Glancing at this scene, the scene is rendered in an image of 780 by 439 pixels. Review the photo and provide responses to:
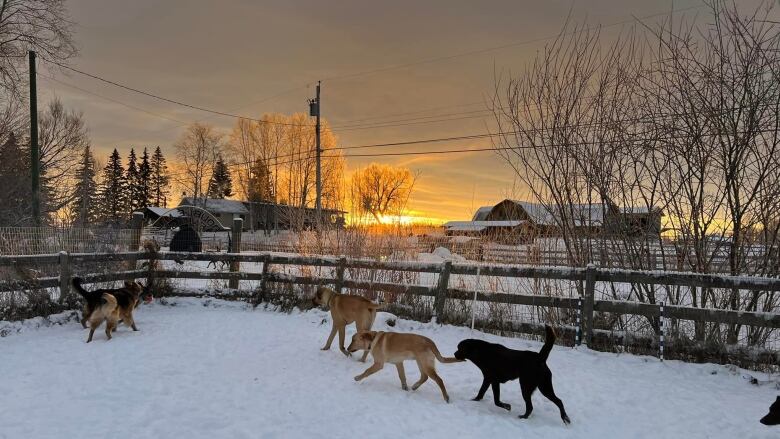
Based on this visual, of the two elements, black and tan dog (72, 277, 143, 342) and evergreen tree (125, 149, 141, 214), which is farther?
evergreen tree (125, 149, 141, 214)

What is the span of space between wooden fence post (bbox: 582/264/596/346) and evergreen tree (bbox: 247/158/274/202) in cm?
4704

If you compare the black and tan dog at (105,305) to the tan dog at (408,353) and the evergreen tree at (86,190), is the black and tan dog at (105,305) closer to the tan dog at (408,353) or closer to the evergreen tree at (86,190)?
the tan dog at (408,353)

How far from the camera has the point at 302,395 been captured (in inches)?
206

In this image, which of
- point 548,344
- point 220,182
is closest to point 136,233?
point 548,344

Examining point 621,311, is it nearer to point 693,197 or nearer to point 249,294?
point 693,197

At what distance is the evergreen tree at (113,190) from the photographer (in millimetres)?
60594

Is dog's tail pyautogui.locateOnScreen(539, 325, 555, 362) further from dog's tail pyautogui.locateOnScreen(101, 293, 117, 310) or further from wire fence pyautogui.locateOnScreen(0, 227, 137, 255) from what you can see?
wire fence pyautogui.locateOnScreen(0, 227, 137, 255)

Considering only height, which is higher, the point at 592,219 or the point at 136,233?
the point at 592,219

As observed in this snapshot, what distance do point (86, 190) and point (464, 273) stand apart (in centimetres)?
5202

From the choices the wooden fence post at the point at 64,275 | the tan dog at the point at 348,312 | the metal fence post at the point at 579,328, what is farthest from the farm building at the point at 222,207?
the metal fence post at the point at 579,328

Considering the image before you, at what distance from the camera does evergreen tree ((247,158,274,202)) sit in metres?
52.2

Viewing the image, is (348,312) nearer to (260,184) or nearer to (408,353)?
(408,353)

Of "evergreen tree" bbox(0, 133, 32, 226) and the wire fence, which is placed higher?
"evergreen tree" bbox(0, 133, 32, 226)

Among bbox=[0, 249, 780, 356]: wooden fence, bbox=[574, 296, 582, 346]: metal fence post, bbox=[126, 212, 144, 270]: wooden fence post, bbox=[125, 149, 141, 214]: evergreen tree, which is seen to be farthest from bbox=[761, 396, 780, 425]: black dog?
bbox=[125, 149, 141, 214]: evergreen tree
